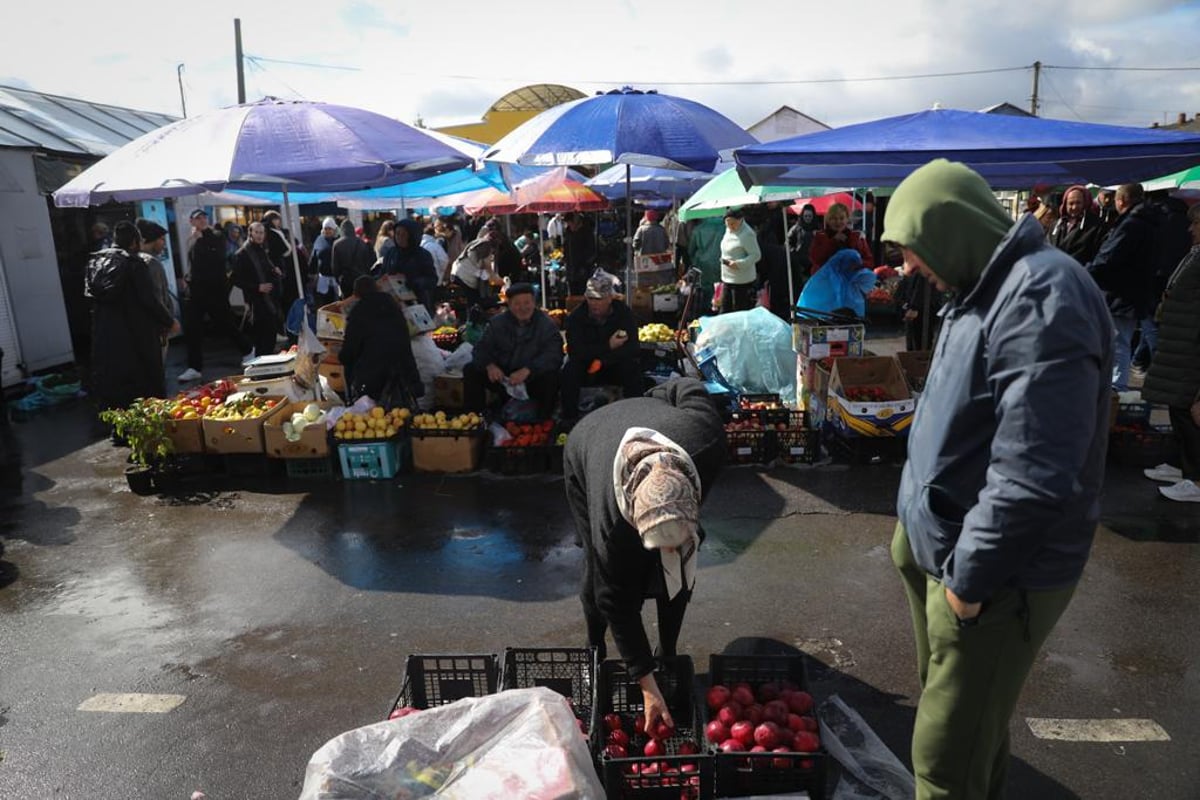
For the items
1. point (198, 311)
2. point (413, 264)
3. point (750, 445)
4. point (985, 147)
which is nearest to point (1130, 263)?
point (985, 147)

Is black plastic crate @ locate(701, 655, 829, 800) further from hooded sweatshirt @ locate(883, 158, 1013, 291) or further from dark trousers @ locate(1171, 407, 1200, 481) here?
dark trousers @ locate(1171, 407, 1200, 481)

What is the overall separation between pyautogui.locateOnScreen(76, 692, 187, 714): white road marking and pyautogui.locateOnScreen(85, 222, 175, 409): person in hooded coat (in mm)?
4771

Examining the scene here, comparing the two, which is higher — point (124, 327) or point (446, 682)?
point (124, 327)

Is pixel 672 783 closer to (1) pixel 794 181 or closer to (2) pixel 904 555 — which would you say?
(2) pixel 904 555

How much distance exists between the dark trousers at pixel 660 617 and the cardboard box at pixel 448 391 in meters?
4.50

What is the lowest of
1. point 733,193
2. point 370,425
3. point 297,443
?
point 297,443

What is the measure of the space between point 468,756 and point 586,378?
4.64 meters

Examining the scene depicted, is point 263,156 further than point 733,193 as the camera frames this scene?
No

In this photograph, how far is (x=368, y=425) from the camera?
667 cm

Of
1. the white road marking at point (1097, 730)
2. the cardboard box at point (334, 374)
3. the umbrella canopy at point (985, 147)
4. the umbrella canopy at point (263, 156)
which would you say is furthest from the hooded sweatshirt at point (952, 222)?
the cardboard box at point (334, 374)

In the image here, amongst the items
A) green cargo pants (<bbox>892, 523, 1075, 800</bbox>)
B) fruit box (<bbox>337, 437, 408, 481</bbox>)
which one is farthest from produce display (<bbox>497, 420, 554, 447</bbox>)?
green cargo pants (<bbox>892, 523, 1075, 800</bbox>)

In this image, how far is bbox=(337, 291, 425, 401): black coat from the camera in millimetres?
7027

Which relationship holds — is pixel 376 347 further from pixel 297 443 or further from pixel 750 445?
pixel 750 445

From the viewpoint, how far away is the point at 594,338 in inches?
272
